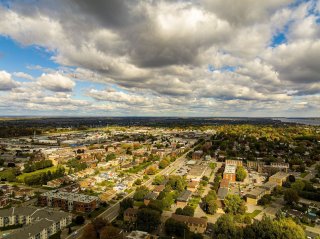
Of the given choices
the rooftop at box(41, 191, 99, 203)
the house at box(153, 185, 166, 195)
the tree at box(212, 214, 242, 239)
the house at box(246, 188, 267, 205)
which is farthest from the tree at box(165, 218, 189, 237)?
the house at box(246, 188, 267, 205)

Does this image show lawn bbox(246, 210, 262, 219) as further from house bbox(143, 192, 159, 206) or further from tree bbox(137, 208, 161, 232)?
tree bbox(137, 208, 161, 232)

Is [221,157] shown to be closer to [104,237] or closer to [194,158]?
[194,158]

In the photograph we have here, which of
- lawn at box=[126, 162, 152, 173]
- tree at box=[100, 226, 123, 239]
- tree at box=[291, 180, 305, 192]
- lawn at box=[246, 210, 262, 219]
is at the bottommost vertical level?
lawn at box=[246, 210, 262, 219]

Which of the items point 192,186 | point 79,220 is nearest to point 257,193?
point 192,186

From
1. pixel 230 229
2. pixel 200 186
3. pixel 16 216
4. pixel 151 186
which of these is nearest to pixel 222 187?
pixel 200 186

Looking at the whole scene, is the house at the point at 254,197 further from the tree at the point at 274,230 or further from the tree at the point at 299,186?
the tree at the point at 274,230

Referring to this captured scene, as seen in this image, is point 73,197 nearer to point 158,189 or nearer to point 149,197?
point 149,197
